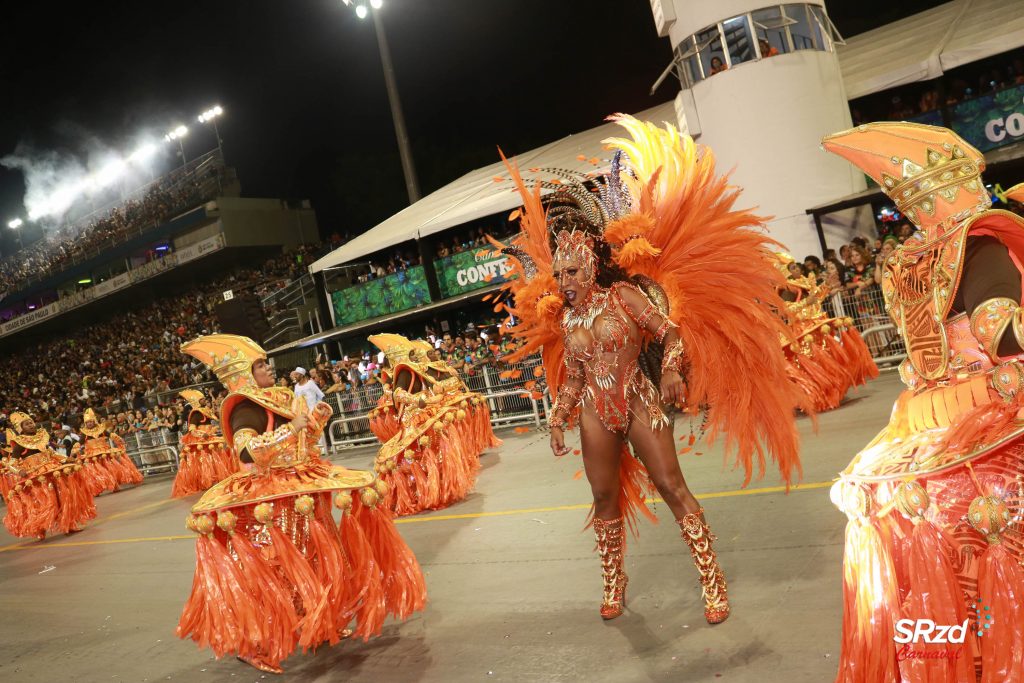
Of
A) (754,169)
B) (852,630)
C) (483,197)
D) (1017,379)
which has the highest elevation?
(483,197)

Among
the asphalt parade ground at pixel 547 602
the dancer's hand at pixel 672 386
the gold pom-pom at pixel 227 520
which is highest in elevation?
the dancer's hand at pixel 672 386

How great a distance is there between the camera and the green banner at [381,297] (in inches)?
826

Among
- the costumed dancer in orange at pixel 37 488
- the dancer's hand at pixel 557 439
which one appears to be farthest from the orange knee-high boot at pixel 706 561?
the costumed dancer in orange at pixel 37 488

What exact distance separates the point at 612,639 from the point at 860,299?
27.5 feet

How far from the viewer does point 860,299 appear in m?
11.3

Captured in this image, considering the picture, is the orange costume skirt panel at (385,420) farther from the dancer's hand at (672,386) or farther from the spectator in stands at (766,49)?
the spectator in stands at (766,49)

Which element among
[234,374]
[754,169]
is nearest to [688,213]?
[234,374]

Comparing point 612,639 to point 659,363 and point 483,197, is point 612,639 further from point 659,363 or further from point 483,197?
point 483,197

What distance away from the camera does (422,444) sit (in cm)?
863

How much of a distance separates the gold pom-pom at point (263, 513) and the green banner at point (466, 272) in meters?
14.2

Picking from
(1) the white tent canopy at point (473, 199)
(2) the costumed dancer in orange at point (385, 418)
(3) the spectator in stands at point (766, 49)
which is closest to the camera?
(2) the costumed dancer in orange at point (385, 418)

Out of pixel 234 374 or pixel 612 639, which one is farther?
pixel 234 374

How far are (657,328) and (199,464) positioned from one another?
13.0 metres

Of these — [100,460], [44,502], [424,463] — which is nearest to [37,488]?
[44,502]
